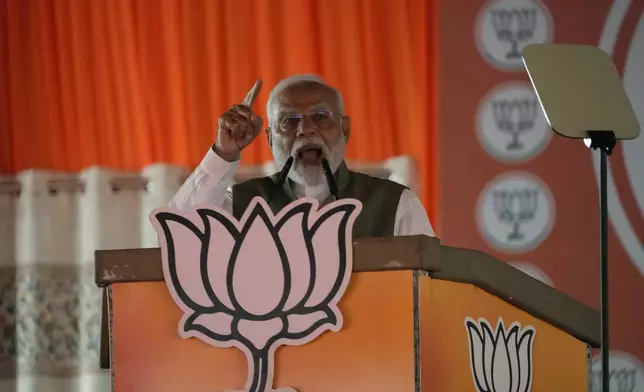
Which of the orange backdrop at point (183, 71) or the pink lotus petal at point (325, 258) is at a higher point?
the orange backdrop at point (183, 71)

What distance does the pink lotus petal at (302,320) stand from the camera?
94cm

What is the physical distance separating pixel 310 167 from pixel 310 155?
0.03m

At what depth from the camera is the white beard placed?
171 cm

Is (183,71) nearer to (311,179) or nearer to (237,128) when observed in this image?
(311,179)

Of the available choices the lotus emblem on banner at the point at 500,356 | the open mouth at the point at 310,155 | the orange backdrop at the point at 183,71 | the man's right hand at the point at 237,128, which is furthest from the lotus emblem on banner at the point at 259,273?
the orange backdrop at the point at 183,71

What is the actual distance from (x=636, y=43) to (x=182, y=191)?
4.03 feet

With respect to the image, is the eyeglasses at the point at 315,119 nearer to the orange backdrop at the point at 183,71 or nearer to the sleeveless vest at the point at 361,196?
the sleeveless vest at the point at 361,196

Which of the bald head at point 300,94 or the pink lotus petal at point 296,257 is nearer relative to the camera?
the pink lotus petal at point 296,257

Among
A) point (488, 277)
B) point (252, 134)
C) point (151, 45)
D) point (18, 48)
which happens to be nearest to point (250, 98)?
point (252, 134)

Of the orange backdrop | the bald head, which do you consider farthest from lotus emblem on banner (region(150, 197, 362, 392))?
the orange backdrop

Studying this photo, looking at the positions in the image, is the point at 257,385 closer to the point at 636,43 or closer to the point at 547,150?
the point at 547,150

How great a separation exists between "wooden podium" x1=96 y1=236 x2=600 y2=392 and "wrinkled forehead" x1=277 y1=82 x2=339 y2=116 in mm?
792

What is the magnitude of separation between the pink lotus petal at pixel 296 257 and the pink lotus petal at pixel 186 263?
89 millimetres

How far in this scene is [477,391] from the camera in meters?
1.06
